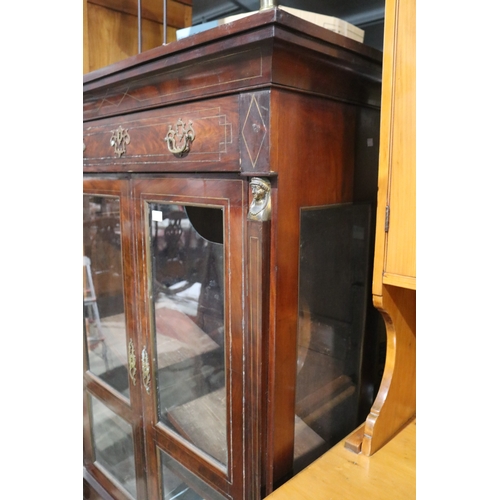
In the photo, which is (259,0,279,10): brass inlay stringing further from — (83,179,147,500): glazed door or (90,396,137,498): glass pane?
(90,396,137,498): glass pane

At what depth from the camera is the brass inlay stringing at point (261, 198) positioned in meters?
0.76

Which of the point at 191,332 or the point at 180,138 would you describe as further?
the point at 191,332

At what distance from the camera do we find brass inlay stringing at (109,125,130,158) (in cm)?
106

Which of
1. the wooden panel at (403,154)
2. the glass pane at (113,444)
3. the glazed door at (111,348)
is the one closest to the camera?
the wooden panel at (403,154)

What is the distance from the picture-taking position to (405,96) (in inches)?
26.1

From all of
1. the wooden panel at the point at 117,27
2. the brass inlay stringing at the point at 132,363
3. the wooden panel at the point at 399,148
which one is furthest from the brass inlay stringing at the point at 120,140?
the wooden panel at the point at 399,148

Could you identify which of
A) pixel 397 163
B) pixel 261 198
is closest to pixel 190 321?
pixel 261 198

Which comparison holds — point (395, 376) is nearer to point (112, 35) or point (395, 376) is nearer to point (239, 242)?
point (239, 242)

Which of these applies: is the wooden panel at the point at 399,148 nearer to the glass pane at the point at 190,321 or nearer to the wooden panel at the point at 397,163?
the wooden panel at the point at 397,163

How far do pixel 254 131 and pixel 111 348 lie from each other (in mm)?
898

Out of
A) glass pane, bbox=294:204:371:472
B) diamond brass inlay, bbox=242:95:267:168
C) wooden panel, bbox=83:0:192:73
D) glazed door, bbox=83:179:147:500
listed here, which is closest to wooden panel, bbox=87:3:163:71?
wooden panel, bbox=83:0:192:73

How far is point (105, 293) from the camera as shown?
1333mm
